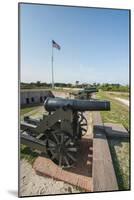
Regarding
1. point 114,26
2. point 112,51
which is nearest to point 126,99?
point 112,51

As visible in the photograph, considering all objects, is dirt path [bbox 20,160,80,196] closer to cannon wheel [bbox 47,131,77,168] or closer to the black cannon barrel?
cannon wheel [bbox 47,131,77,168]

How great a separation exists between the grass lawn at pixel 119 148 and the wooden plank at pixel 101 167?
0.15 ft

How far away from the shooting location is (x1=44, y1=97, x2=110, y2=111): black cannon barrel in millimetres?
3156

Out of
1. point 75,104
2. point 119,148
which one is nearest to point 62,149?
point 75,104

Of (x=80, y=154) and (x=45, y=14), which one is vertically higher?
(x=45, y=14)

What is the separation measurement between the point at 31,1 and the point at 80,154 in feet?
4.35

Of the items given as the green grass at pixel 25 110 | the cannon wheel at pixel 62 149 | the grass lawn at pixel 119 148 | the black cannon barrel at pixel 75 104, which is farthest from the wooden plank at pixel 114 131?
the green grass at pixel 25 110

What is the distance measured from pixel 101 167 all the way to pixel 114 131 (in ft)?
1.08

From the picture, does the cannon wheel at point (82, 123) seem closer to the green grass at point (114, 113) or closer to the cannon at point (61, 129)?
the cannon at point (61, 129)

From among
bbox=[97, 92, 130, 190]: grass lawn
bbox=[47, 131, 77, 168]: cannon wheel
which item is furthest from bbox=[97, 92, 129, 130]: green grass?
bbox=[47, 131, 77, 168]: cannon wheel

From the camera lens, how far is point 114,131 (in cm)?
329

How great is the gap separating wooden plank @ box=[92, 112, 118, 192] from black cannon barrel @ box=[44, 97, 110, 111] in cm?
7

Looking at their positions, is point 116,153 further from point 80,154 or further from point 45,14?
point 45,14

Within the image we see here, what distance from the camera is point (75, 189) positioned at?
10.3ft
